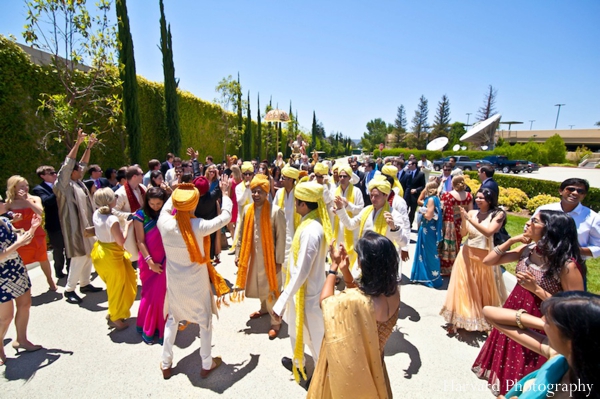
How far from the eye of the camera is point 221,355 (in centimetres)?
337

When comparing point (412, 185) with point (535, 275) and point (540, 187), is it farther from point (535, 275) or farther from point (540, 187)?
point (540, 187)

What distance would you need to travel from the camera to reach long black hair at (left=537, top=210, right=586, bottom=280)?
2.25 m

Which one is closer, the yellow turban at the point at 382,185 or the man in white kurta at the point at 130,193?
the yellow turban at the point at 382,185

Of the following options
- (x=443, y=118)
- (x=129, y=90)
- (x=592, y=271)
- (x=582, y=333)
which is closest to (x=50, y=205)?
(x=582, y=333)

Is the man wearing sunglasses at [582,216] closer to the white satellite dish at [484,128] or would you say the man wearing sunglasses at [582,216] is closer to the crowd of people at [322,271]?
the crowd of people at [322,271]

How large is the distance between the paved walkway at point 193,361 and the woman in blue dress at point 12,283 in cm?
24

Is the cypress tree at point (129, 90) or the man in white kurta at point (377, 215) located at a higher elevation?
the cypress tree at point (129, 90)

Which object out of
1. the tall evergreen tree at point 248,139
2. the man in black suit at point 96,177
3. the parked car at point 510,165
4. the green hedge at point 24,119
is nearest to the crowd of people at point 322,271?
the man in black suit at point 96,177

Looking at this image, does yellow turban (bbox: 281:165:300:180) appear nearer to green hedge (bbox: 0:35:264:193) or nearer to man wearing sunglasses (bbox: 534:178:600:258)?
man wearing sunglasses (bbox: 534:178:600:258)

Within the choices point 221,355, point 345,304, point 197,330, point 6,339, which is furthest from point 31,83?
point 345,304

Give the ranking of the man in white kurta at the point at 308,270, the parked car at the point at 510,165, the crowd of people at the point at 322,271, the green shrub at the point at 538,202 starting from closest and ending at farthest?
the crowd of people at the point at 322,271 < the man in white kurta at the point at 308,270 < the green shrub at the point at 538,202 < the parked car at the point at 510,165

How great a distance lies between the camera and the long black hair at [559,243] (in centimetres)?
225

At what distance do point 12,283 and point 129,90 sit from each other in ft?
33.5

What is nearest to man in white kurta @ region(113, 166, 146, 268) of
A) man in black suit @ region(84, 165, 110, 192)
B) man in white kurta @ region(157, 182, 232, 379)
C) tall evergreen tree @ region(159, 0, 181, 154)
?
man in black suit @ region(84, 165, 110, 192)
